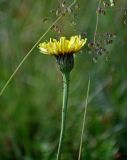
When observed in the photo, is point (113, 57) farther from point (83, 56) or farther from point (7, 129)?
point (7, 129)

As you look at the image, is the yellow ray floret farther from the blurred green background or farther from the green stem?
the blurred green background

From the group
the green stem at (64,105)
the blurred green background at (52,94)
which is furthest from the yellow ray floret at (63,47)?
the blurred green background at (52,94)

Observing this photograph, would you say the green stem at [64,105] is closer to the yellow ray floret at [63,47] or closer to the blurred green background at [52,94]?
the yellow ray floret at [63,47]

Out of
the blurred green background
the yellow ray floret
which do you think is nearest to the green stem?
the yellow ray floret

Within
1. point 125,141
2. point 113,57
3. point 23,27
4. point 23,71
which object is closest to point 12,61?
point 23,71

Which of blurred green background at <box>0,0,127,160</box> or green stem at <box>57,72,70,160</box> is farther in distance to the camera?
blurred green background at <box>0,0,127,160</box>

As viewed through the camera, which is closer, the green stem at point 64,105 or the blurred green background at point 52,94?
the green stem at point 64,105

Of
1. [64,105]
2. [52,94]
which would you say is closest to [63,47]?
[64,105]

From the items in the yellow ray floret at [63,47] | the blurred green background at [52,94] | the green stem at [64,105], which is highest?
the yellow ray floret at [63,47]

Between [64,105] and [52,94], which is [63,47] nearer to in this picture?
[64,105]
